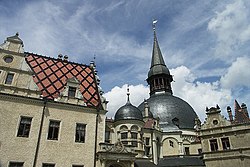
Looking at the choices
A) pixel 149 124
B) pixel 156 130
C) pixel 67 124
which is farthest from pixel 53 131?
pixel 156 130

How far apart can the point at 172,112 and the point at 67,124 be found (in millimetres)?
27560

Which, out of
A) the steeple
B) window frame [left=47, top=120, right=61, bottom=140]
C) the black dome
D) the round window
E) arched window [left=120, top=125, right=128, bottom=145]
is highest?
the steeple

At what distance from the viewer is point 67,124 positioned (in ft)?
60.0

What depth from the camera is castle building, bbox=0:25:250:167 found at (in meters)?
16.6

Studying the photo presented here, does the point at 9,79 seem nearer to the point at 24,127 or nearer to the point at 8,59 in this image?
the point at 8,59

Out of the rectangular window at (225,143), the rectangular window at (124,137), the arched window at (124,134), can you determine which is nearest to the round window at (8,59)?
the arched window at (124,134)

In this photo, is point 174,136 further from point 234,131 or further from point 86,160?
point 86,160

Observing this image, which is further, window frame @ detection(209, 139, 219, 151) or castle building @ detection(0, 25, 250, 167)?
window frame @ detection(209, 139, 219, 151)

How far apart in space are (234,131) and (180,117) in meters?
16.3

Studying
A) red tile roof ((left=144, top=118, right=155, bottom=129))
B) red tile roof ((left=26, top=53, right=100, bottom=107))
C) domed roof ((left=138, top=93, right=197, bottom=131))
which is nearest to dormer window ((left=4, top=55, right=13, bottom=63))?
red tile roof ((left=26, top=53, right=100, bottom=107))

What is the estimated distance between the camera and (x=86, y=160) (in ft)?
58.1

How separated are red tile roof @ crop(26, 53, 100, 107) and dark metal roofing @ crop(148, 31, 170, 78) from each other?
2808 cm

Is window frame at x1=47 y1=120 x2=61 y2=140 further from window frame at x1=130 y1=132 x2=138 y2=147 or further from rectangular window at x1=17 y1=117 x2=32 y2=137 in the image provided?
window frame at x1=130 y1=132 x2=138 y2=147

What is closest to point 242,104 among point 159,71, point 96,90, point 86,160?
point 159,71
